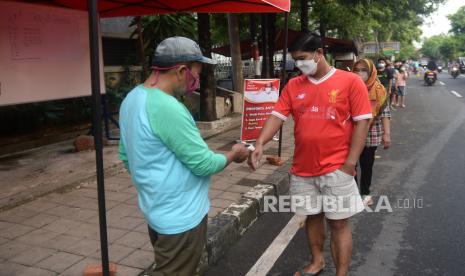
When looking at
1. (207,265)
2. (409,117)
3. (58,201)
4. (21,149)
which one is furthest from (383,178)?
(409,117)

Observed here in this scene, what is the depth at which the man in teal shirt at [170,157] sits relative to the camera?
2.10m

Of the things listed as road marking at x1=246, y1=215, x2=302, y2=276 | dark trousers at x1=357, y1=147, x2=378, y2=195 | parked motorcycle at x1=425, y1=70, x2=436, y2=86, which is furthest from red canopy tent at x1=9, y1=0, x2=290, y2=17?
parked motorcycle at x1=425, y1=70, x2=436, y2=86

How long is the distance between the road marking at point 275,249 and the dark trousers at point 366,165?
0.95 meters

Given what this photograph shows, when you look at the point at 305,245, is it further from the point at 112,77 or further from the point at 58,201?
the point at 112,77

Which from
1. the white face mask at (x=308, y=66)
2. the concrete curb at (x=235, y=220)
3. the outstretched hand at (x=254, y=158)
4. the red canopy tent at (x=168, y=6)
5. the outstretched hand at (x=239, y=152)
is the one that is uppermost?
the red canopy tent at (x=168, y=6)

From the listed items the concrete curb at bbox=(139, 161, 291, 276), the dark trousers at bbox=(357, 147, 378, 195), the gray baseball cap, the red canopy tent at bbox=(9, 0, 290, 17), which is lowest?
the concrete curb at bbox=(139, 161, 291, 276)

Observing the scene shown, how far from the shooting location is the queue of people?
2.15 metres

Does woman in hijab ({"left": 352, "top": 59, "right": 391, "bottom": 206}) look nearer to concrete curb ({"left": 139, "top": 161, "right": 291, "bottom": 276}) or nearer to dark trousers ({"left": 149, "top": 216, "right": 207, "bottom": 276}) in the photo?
concrete curb ({"left": 139, "top": 161, "right": 291, "bottom": 276})

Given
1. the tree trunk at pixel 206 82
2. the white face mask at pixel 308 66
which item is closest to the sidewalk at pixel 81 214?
the white face mask at pixel 308 66

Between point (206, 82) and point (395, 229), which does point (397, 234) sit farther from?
point (206, 82)

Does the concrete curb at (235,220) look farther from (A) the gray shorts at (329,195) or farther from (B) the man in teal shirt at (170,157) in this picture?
(B) the man in teal shirt at (170,157)

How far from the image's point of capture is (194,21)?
1023 cm

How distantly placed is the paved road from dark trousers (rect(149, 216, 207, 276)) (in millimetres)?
1409

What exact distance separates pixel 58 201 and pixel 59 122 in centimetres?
365
